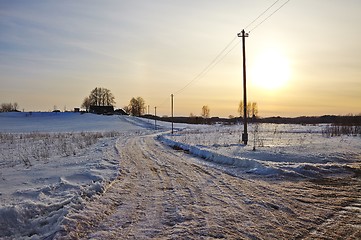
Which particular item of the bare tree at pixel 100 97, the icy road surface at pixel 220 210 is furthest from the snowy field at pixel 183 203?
the bare tree at pixel 100 97

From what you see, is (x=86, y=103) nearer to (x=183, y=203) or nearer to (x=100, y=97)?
(x=100, y=97)

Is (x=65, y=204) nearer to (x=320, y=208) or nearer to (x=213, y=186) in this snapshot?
(x=213, y=186)

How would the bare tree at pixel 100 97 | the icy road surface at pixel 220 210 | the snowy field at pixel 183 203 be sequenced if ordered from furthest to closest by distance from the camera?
the bare tree at pixel 100 97, the snowy field at pixel 183 203, the icy road surface at pixel 220 210

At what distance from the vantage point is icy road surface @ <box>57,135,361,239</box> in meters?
5.71

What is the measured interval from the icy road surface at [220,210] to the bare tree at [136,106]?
142 meters

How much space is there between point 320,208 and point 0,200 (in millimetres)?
7507

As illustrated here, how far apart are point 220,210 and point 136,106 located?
147 m

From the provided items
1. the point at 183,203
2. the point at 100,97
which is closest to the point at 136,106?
the point at 100,97

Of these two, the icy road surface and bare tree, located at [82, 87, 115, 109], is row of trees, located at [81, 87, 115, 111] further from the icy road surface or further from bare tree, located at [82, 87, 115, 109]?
the icy road surface

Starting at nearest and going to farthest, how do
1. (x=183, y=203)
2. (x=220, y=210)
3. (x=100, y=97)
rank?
(x=220, y=210), (x=183, y=203), (x=100, y=97)

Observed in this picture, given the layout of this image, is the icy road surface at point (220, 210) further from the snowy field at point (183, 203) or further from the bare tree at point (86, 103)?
the bare tree at point (86, 103)

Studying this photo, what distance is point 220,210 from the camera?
23.1ft

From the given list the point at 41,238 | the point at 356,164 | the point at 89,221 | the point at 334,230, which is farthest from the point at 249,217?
the point at 356,164

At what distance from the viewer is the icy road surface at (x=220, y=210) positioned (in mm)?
5711
